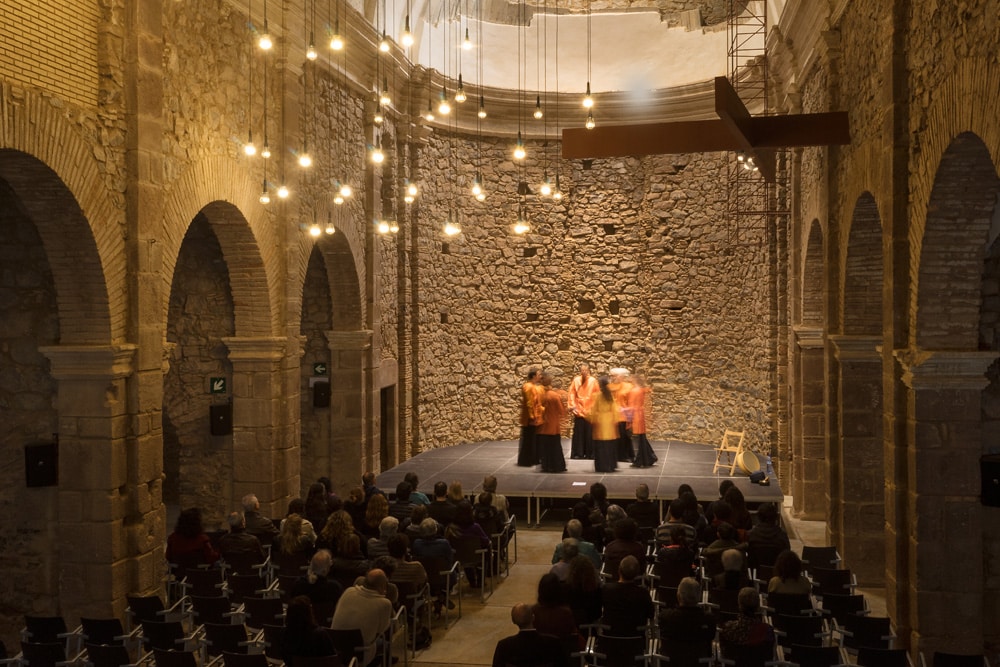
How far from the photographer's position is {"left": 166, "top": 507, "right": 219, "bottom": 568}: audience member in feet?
29.5

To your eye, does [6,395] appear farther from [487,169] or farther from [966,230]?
[487,169]

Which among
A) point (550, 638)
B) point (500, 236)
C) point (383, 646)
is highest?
point (500, 236)

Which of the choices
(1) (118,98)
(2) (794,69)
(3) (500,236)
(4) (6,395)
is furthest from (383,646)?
(3) (500,236)

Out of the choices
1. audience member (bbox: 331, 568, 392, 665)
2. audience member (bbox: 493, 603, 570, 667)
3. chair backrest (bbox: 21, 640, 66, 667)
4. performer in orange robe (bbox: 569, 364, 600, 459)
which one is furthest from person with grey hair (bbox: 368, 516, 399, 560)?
performer in orange robe (bbox: 569, 364, 600, 459)

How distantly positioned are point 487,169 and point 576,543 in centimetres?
1158

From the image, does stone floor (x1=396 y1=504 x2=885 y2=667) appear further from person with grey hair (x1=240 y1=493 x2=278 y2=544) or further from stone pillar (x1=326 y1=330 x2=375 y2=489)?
stone pillar (x1=326 y1=330 x2=375 y2=489)

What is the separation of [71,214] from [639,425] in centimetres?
966

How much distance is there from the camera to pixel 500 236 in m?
18.9

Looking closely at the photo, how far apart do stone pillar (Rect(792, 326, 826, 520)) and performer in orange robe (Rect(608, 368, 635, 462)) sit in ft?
9.04

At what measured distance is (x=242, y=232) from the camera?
1130 cm

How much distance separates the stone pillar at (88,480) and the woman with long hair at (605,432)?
8.25m

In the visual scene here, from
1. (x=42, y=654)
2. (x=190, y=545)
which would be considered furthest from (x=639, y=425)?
(x=42, y=654)

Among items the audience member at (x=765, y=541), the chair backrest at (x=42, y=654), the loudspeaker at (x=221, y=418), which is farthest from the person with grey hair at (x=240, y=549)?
the audience member at (x=765, y=541)

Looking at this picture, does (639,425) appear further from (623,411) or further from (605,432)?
(605,432)
